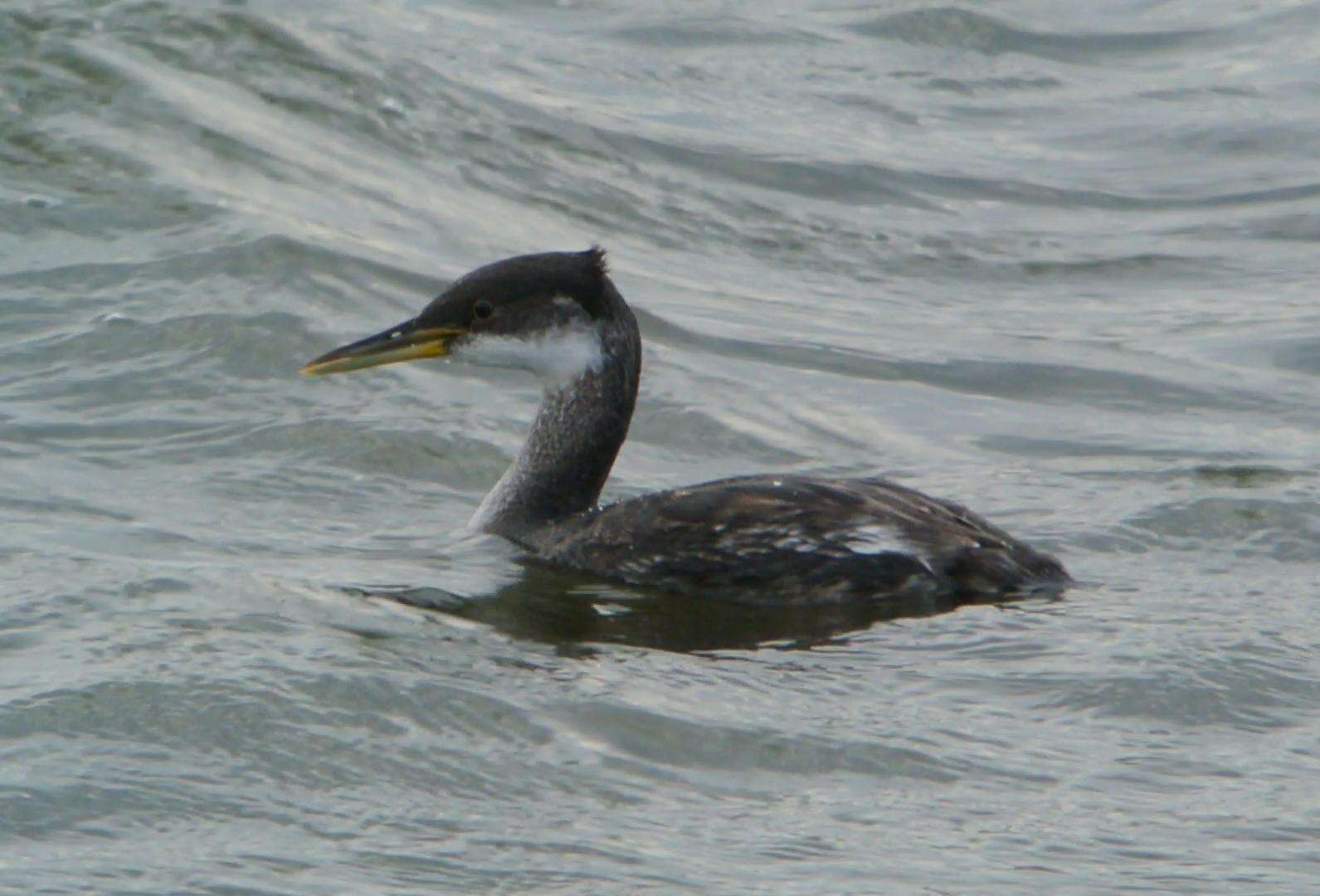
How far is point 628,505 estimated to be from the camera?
874cm

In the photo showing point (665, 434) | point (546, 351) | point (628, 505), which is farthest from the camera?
point (665, 434)

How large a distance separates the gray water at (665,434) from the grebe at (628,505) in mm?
170

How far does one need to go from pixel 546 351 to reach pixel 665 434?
1.55 m

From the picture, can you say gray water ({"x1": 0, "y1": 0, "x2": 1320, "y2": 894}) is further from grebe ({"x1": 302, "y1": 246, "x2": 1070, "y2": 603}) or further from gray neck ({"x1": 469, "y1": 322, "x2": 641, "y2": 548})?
gray neck ({"x1": 469, "y1": 322, "x2": 641, "y2": 548})

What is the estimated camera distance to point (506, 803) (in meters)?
6.36

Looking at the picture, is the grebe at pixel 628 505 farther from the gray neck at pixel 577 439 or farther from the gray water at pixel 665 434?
the gray water at pixel 665 434

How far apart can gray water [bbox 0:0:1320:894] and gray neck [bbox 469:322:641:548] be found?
35 cm

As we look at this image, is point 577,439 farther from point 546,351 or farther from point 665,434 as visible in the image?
point 665,434

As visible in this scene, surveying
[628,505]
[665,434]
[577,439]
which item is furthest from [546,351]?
[665,434]

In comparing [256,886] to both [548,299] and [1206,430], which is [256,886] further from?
[1206,430]

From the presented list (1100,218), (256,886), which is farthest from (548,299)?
(1100,218)

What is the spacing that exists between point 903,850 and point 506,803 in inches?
39.0

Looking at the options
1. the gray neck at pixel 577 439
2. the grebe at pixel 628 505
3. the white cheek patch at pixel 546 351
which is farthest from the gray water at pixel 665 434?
the white cheek patch at pixel 546 351

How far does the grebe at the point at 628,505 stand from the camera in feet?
27.0
